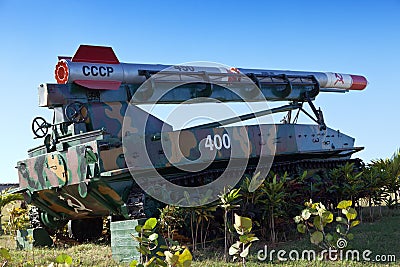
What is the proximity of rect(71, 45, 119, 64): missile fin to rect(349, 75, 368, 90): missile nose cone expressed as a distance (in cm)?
711

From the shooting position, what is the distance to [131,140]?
8727 mm

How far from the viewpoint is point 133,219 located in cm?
836

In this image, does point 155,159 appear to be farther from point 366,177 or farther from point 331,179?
point 366,177

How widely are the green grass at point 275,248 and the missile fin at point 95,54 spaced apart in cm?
328

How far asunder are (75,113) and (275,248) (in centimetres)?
386

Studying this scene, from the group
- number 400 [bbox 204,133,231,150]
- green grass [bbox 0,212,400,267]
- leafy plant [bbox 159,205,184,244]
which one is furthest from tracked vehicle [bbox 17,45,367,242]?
green grass [bbox 0,212,400,267]

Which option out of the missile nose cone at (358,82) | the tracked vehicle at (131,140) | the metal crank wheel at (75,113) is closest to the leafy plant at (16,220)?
the tracked vehicle at (131,140)

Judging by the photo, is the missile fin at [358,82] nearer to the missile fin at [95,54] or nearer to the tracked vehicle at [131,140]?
the tracked vehicle at [131,140]

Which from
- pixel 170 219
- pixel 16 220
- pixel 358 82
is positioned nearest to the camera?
pixel 170 219

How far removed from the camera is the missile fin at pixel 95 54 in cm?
1067

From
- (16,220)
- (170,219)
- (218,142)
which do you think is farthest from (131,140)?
(16,220)

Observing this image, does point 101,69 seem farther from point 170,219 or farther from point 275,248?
point 275,248

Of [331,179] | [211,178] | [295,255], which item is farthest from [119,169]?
[331,179]

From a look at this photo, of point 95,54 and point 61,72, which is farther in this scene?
point 95,54
